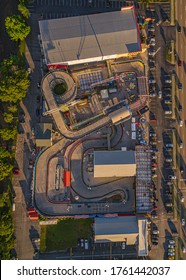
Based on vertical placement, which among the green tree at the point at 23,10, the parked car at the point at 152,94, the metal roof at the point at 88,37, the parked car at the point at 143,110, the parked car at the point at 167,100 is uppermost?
the green tree at the point at 23,10

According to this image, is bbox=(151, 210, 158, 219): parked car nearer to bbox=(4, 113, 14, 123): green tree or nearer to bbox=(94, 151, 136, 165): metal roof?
bbox=(94, 151, 136, 165): metal roof

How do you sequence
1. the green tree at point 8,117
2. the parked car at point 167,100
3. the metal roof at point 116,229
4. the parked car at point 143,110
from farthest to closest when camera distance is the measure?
the parked car at point 167,100 < the parked car at point 143,110 < the green tree at point 8,117 < the metal roof at point 116,229

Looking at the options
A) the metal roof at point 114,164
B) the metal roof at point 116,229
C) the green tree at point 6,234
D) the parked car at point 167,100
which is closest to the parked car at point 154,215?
the metal roof at point 116,229

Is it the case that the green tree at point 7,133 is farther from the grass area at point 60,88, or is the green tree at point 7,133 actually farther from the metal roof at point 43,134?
the grass area at point 60,88

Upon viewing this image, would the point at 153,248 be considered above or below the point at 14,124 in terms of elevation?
below

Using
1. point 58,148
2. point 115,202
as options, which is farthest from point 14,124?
point 115,202

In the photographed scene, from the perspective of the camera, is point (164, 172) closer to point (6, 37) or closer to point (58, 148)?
point (58, 148)

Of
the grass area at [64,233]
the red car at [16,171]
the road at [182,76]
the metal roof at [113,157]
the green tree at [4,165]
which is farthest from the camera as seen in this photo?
the road at [182,76]
